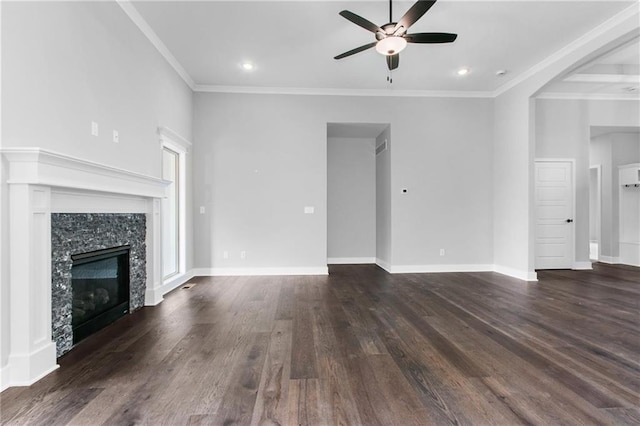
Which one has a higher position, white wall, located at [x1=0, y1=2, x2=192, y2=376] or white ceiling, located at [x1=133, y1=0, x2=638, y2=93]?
white ceiling, located at [x1=133, y1=0, x2=638, y2=93]

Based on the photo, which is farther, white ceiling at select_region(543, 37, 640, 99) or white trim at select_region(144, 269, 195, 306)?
white ceiling at select_region(543, 37, 640, 99)

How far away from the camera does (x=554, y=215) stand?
19.7ft

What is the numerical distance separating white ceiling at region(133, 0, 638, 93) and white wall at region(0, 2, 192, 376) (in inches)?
25.1

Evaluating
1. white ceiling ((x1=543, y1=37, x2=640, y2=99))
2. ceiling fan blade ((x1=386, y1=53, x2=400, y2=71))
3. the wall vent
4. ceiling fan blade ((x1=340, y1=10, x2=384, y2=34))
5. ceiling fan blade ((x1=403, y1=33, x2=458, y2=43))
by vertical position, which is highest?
white ceiling ((x1=543, y1=37, x2=640, y2=99))

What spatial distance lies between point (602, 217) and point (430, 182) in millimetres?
4448

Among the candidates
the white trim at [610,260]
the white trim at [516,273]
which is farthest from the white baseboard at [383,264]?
the white trim at [610,260]

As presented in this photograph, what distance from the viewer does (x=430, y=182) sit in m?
5.70

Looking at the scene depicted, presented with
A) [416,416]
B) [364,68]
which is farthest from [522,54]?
[416,416]

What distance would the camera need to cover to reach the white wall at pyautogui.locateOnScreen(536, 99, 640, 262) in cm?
589

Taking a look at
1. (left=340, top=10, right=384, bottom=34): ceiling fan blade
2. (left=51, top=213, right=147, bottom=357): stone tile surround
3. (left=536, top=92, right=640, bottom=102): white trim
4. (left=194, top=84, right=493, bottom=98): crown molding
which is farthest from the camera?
(left=536, top=92, right=640, bottom=102): white trim

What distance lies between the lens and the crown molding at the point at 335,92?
5379mm

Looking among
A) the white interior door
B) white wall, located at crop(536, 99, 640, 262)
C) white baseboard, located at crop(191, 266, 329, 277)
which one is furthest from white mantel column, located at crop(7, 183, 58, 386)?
white wall, located at crop(536, 99, 640, 262)

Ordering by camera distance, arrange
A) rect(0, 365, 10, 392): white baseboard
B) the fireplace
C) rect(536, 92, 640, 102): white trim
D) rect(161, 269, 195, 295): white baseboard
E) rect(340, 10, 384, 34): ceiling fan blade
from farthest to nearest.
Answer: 1. rect(536, 92, 640, 102): white trim
2. rect(161, 269, 195, 295): white baseboard
3. rect(340, 10, 384, 34): ceiling fan blade
4. the fireplace
5. rect(0, 365, 10, 392): white baseboard

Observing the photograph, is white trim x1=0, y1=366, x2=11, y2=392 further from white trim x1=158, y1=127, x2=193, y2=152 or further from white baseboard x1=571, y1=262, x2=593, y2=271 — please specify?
white baseboard x1=571, y1=262, x2=593, y2=271
